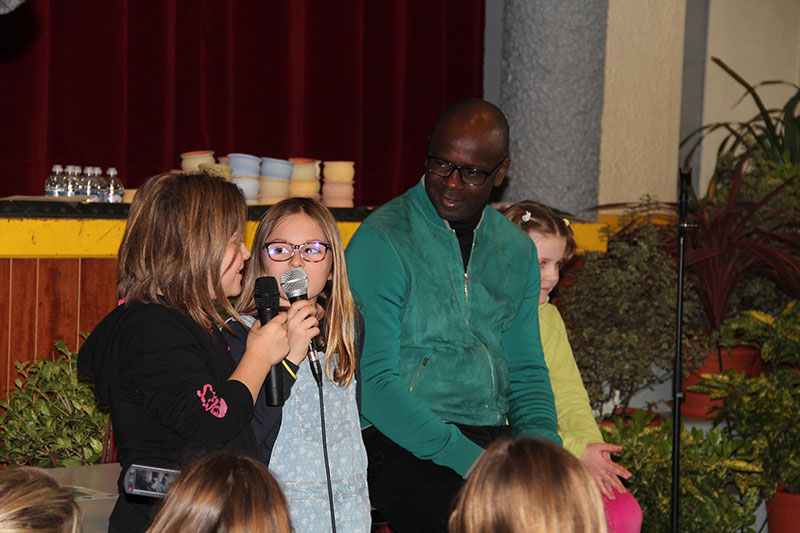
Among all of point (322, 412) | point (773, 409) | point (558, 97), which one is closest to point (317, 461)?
point (322, 412)

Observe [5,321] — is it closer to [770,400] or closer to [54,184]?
[54,184]

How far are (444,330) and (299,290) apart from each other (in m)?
0.56

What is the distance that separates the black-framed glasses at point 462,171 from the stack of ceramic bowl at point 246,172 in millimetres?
1731

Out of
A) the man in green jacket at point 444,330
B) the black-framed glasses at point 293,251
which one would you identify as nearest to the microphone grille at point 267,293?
the black-framed glasses at point 293,251

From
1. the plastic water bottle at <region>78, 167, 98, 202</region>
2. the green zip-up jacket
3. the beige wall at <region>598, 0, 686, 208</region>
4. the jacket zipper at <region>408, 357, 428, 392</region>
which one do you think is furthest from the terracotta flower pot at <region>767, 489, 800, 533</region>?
the plastic water bottle at <region>78, 167, 98, 202</region>

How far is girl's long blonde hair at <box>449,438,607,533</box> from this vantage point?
137 cm

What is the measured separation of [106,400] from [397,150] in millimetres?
4228

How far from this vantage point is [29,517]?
128cm

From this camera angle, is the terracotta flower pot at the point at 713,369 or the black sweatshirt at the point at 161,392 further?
the terracotta flower pot at the point at 713,369

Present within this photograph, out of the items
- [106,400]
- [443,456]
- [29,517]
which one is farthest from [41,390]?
[29,517]

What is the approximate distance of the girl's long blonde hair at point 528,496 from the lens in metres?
1.37

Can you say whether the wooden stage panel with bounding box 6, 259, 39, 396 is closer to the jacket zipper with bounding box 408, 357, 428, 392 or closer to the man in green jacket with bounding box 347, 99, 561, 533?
the man in green jacket with bounding box 347, 99, 561, 533

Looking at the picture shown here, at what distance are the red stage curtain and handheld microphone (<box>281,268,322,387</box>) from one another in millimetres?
3152

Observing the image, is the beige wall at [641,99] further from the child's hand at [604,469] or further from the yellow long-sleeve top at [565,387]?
the child's hand at [604,469]
